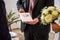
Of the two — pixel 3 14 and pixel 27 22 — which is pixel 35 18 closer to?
pixel 27 22

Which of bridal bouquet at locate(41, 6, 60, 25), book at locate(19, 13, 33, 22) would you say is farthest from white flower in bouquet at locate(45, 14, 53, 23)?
book at locate(19, 13, 33, 22)

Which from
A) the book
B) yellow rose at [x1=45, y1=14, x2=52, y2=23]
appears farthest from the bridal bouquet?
the book

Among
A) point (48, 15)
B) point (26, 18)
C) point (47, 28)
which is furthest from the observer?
point (47, 28)

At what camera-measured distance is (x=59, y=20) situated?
1557 millimetres

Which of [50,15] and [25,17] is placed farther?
[25,17]

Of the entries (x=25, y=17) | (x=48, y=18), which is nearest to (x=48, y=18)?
(x=48, y=18)

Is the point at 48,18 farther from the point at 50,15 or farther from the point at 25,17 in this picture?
the point at 25,17

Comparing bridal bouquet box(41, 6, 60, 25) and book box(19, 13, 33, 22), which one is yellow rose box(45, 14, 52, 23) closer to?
bridal bouquet box(41, 6, 60, 25)

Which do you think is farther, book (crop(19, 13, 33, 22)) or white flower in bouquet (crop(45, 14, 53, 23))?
book (crop(19, 13, 33, 22))

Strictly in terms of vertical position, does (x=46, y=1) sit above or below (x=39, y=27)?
above

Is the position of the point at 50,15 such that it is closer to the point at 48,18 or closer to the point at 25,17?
the point at 48,18

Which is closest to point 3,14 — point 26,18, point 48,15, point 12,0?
point 48,15

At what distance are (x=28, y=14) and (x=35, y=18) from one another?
0.13 m

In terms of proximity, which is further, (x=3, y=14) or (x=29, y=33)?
(x=29, y=33)
